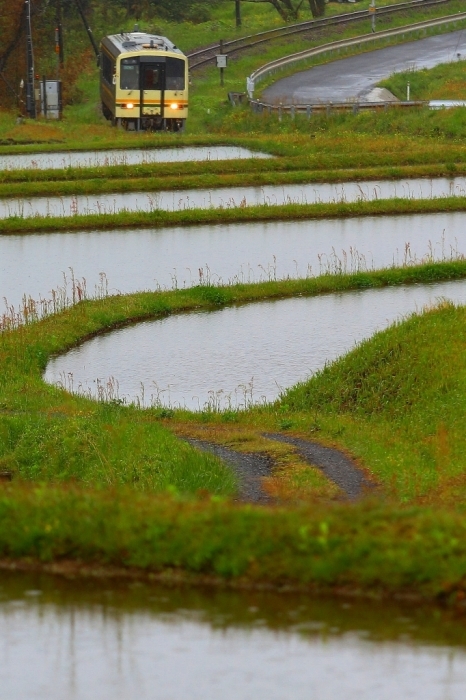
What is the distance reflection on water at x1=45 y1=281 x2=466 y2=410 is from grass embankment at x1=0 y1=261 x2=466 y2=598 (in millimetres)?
567

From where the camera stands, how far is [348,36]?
61.8 metres

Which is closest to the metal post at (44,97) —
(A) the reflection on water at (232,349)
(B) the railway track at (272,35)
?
(B) the railway track at (272,35)

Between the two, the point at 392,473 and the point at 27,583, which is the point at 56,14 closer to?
the point at 392,473

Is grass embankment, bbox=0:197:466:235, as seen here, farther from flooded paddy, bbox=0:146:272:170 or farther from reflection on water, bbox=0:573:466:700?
reflection on water, bbox=0:573:466:700

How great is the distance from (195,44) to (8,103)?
34.6 feet

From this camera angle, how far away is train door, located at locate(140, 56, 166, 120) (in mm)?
46219

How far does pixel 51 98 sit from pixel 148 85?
692 centimetres

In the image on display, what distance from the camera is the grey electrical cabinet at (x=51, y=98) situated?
51125 mm

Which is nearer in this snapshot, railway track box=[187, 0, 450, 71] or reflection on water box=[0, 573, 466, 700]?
reflection on water box=[0, 573, 466, 700]

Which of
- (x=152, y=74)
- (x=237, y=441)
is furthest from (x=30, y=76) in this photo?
(x=237, y=441)

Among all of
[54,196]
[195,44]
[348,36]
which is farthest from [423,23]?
[54,196]

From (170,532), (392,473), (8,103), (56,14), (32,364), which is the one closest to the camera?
(170,532)

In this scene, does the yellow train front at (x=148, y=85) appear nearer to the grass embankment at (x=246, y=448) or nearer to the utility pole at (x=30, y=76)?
the utility pole at (x=30, y=76)

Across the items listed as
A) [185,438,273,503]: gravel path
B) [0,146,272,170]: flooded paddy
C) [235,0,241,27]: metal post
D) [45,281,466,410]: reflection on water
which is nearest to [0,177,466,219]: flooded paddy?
[0,146,272,170]: flooded paddy
